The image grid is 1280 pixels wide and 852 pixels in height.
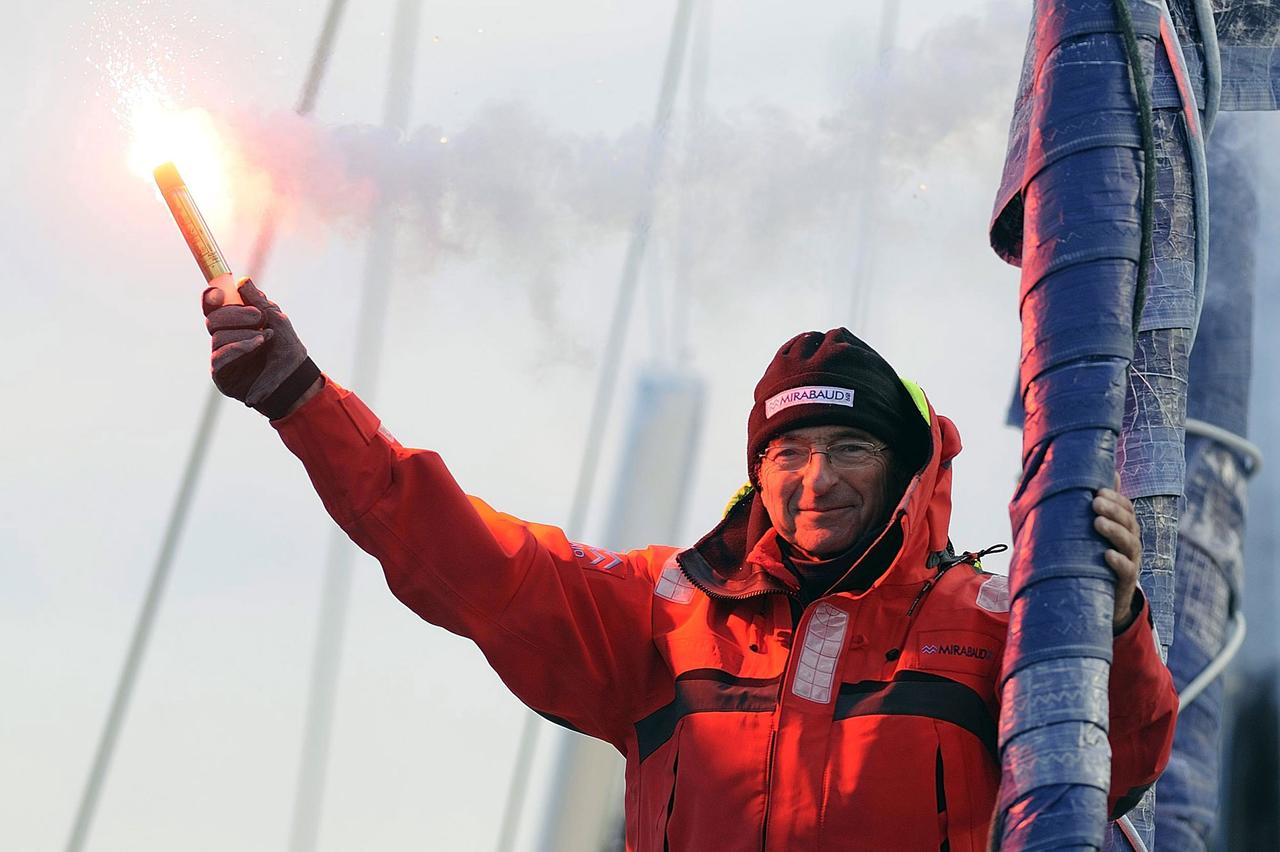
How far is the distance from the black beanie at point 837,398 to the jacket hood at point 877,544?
0.05 meters

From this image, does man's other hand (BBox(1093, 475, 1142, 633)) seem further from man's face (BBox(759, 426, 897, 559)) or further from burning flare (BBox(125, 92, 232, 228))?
burning flare (BBox(125, 92, 232, 228))

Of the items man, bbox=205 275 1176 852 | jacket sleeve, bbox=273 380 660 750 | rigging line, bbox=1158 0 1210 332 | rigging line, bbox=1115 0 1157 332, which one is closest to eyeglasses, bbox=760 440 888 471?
man, bbox=205 275 1176 852

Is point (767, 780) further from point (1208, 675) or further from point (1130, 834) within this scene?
point (1208, 675)

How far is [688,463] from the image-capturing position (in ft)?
21.3

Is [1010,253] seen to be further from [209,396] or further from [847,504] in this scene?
[209,396]

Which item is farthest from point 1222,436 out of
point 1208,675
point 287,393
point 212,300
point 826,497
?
point 212,300

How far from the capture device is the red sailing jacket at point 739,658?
2.36 m

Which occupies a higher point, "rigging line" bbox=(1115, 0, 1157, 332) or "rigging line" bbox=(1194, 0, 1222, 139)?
"rigging line" bbox=(1194, 0, 1222, 139)

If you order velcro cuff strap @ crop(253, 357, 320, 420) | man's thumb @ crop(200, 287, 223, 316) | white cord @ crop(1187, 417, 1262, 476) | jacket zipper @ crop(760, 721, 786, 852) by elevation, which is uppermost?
white cord @ crop(1187, 417, 1262, 476)

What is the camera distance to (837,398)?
8.96ft

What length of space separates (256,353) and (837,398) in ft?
3.29

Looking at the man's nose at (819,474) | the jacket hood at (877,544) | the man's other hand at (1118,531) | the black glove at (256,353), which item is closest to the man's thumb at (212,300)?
the black glove at (256,353)

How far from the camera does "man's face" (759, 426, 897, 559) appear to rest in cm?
265

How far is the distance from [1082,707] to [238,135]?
2.77 m
